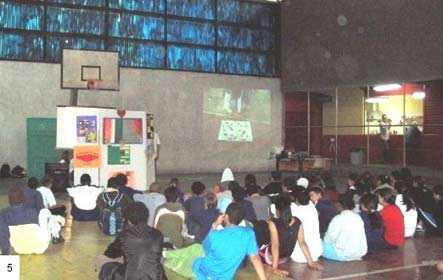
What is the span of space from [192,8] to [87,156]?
10.2 metres

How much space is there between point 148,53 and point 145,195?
1251cm

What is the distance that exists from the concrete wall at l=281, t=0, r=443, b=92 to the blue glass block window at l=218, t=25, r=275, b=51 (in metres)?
0.70

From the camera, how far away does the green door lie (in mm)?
16141

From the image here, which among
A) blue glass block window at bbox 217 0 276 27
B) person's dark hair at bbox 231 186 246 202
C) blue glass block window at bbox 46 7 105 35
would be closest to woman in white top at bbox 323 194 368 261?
person's dark hair at bbox 231 186 246 202

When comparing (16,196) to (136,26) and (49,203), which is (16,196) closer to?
(49,203)

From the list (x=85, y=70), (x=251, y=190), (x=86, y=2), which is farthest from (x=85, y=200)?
(x=86, y=2)

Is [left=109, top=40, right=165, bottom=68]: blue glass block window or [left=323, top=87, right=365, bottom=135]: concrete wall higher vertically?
[left=109, top=40, right=165, bottom=68]: blue glass block window

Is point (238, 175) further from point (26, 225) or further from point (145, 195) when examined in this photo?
point (26, 225)

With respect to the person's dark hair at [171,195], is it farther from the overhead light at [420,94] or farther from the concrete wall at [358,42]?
the overhead light at [420,94]

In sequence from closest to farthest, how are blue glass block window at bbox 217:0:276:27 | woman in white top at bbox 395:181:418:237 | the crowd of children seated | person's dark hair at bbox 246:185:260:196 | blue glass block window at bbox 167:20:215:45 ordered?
the crowd of children seated < person's dark hair at bbox 246:185:260:196 < woman in white top at bbox 395:181:418:237 < blue glass block window at bbox 167:20:215:45 < blue glass block window at bbox 217:0:276:27

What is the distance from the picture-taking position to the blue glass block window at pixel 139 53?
19.9 m

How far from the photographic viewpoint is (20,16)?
60.1 feet

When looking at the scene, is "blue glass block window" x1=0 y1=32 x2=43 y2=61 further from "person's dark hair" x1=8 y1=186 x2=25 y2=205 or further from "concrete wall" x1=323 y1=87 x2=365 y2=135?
"person's dark hair" x1=8 y1=186 x2=25 y2=205

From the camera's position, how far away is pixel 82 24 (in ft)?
63.3
